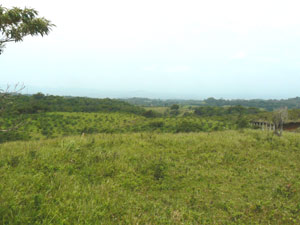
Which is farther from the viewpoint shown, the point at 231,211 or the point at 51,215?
the point at 231,211

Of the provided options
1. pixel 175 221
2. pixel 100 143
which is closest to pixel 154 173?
pixel 175 221

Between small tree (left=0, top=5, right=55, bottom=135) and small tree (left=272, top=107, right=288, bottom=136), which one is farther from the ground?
small tree (left=0, top=5, right=55, bottom=135)

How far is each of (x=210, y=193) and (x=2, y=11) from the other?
264 inches

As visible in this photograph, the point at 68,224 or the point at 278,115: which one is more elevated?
the point at 278,115

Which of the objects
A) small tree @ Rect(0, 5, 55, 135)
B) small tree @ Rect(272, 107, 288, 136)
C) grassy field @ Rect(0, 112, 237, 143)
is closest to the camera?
small tree @ Rect(0, 5, 55, 135)

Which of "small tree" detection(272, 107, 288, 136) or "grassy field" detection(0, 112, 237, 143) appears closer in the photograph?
"small tree" detection(272, 107, 288, 136)

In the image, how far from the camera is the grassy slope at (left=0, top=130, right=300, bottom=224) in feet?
11.8

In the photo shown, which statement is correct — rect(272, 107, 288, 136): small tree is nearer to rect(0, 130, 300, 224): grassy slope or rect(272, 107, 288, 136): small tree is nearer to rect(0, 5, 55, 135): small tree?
rect(0, 130, 300, 224): grassy slope

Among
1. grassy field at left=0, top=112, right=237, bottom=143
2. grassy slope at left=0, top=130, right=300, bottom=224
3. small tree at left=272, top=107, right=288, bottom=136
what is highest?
small tree at left=272, top=107, right=288, bottom=136

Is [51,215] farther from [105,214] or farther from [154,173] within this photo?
[154,173]

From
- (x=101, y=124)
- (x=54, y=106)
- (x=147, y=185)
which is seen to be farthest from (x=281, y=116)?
(x=54, y=106)

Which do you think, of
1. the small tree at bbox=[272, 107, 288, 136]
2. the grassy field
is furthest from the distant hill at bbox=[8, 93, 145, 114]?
the small tree at bbox=[272, 107, 288, 136]

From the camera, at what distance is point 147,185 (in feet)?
17.5

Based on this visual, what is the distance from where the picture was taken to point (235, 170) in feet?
21.7
